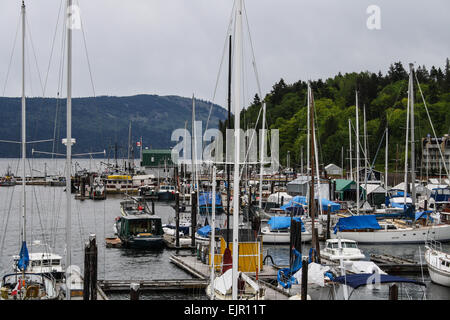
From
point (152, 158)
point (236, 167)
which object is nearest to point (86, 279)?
point (236, 167)

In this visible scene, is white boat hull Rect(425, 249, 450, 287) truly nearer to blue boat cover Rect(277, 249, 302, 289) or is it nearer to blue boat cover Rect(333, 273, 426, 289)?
blue boat cover Rect(277, 249, 302, 289)

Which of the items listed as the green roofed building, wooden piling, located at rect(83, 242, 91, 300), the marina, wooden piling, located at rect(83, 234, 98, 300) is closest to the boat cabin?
the marina

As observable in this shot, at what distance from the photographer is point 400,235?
5269 centimetres

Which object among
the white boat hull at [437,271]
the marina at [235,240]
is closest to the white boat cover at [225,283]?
the marina at [235,240]

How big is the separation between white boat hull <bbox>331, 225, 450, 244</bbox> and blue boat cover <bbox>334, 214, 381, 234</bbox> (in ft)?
4.95

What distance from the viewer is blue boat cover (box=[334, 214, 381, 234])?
161 ft

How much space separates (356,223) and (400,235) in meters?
5.55

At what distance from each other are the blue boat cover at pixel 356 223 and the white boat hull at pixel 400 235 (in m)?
1.51

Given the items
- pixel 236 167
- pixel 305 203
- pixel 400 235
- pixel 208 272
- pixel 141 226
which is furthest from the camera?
pixel 305 203

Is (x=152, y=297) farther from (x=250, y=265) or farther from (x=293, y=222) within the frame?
(x=293, y=222)

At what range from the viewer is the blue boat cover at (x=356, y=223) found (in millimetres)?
49000

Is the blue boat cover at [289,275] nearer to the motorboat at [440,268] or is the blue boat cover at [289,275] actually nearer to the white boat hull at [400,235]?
the motorboat at [440,268]

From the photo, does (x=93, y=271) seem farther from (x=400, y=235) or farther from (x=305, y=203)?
(x=305, y=203)

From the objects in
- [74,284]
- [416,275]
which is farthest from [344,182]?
[74,284]
